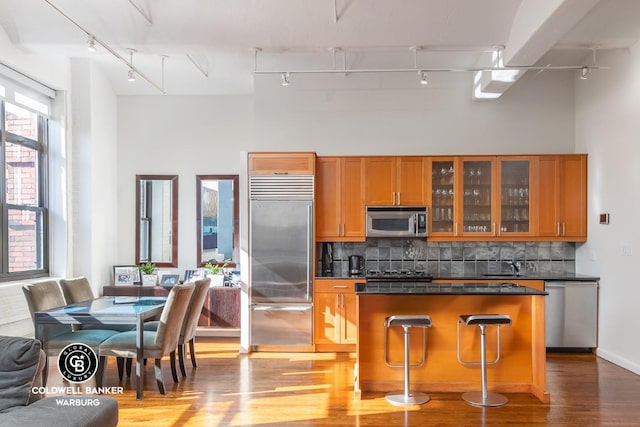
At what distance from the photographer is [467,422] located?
388cm

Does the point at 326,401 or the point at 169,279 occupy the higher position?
the point at 169,279

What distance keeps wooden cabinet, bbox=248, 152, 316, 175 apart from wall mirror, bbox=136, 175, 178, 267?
1533 mm

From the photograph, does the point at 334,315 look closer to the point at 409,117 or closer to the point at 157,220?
the point at 409,117

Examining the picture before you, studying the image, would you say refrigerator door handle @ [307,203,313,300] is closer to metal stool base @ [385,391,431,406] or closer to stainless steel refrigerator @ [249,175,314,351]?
stainless steel refrigerator @ [249,175,314,351]

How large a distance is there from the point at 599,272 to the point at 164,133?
19.0 feet

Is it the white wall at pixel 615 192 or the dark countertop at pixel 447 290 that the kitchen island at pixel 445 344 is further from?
the white wall at pixel 615 192

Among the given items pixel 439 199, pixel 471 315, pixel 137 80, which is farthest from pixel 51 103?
pixel 471 315

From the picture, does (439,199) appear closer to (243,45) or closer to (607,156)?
(607,156)

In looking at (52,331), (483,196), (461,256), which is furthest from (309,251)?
(52,331)

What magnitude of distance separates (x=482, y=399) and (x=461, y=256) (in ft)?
8.54

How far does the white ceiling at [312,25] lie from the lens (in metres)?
4.49

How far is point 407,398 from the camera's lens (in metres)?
4.34

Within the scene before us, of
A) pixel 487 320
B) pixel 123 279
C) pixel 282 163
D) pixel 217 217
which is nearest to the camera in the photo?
pixel 487 320

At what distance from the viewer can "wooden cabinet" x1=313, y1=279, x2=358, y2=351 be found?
20.0 ft
